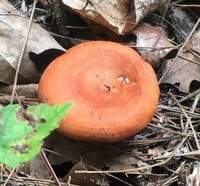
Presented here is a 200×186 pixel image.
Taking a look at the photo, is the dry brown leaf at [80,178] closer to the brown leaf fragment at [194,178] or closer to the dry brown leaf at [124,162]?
the dry brown leaf at [124,162]

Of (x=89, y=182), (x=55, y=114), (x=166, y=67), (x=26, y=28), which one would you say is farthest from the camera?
(x=166, y=67)

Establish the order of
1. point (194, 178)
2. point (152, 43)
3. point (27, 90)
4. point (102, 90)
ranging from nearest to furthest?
1. point (194, 178)
2. point (102, 90)
3. point (27, 90)
4. point (152, 43)

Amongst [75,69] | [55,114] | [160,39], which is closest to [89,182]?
[75,69]

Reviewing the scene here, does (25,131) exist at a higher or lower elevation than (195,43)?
higher

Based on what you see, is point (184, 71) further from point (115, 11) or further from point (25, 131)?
point (25, 131)

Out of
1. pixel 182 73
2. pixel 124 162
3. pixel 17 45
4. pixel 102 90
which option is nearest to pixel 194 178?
pixel 124 162

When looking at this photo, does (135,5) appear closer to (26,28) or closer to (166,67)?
(166,67)
